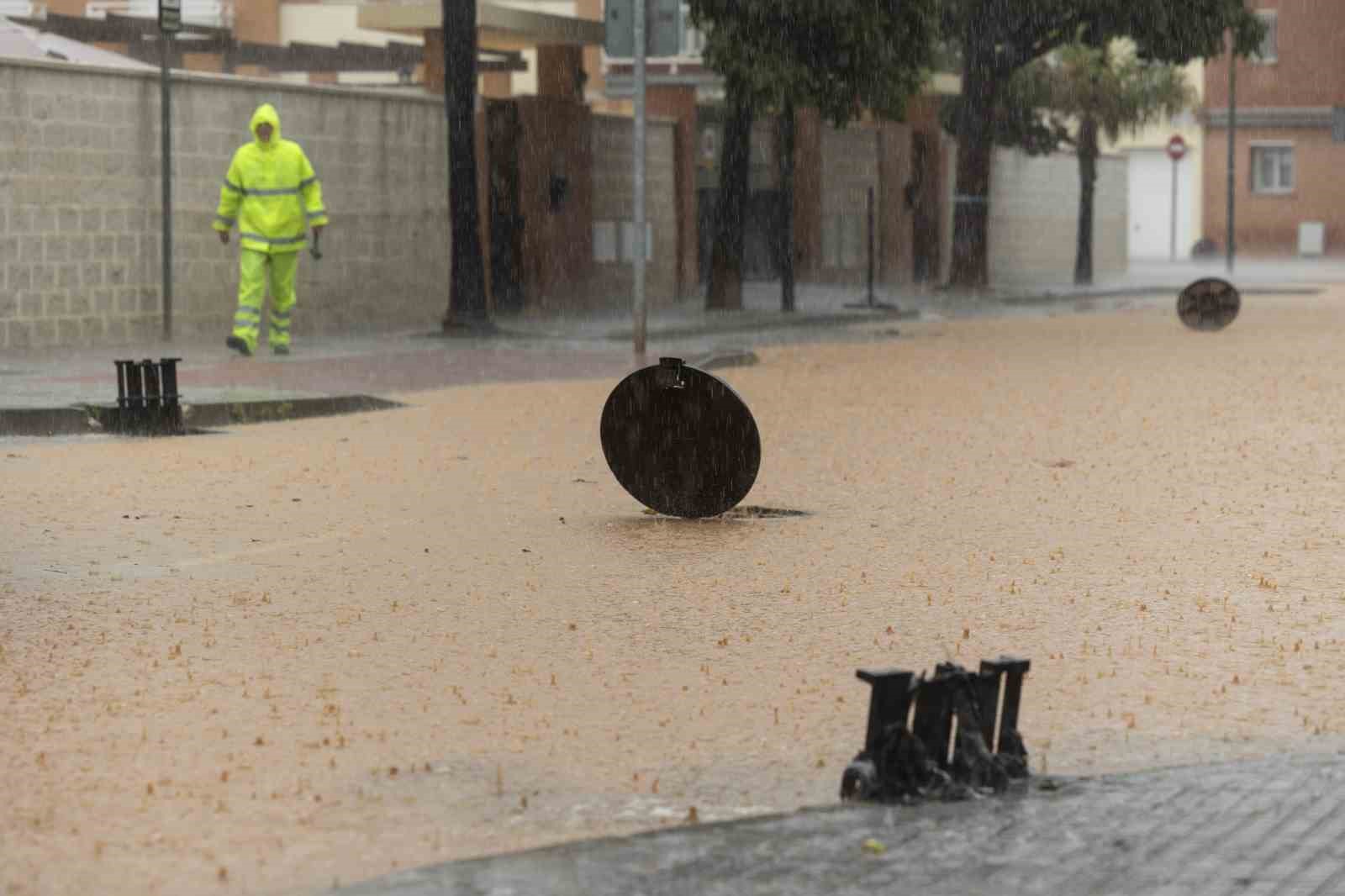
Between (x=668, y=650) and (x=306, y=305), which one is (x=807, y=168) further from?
(x=668, y=650)

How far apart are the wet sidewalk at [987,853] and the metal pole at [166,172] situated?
647 inches

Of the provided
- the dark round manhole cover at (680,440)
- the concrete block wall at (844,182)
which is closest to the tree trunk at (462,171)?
the dark round manhole cover at (680,440)

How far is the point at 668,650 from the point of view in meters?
7.52

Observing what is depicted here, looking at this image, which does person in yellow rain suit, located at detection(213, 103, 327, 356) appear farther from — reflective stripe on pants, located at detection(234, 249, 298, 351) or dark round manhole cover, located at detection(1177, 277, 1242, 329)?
dark round manhole cover, located at detection(1177, 277, 1242, 329)

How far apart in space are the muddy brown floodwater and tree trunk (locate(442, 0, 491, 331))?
10.1 metres

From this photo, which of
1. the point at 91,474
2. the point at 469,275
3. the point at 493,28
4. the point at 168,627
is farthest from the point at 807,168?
the point at 168,627

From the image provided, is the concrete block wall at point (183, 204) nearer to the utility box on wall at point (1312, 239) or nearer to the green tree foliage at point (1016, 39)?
the green tree foliage at point (1016, 39)

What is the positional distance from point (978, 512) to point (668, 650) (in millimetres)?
3583

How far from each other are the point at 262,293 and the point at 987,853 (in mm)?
16677

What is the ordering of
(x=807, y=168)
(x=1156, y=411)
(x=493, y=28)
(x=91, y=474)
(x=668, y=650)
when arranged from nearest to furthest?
1. (x=668, y=650)
2. (x=91, y=474)
3. (x=1156, y=411)
4. (x=493, y=28)
5. (x=807, y=168)

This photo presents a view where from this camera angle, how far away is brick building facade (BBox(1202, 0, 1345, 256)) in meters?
67.1

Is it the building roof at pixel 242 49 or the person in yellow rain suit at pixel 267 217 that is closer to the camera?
the person in yellow rain suit at pixel 267 217

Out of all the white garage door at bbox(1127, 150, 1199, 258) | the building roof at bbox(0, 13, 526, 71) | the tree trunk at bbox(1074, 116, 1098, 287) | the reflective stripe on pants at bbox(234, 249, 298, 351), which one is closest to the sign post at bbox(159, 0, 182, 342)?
the reflective stripe on pants at bbox(234, 249, 298, 351)

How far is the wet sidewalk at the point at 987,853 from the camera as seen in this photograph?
474cm
